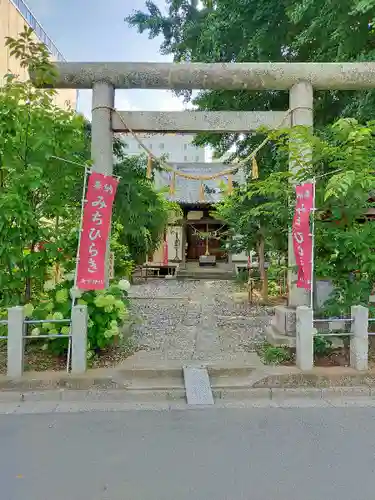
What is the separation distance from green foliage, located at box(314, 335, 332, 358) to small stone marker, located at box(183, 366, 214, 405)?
168cm

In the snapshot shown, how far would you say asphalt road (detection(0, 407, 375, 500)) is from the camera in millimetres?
3068

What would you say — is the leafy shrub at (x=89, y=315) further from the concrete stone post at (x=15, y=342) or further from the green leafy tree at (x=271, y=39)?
the green leafy tree at (x=271, y=39)

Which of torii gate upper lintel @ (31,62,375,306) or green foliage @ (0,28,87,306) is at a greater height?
torii gate upper lintel @ (31,62,375,306)

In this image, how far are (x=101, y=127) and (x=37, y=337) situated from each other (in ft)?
11.6

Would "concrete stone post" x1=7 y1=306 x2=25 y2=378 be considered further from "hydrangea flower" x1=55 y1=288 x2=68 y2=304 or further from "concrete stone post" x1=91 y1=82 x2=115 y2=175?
"concrete stone post" x1=91 y1=82 x2=115 y2=175

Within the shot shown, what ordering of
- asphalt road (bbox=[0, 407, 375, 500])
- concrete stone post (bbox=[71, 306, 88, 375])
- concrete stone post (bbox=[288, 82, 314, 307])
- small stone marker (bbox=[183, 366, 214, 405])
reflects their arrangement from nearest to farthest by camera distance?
1. asphalt road (bbox=[0, 407, 375, 500])
2. small stone marker (bbox=[183, 366, 214, 405])
3. concrete stone post (bbox=[71, 306, 88, 375])
4. concrete stone post (bbox=[288, 82, 314, 307])

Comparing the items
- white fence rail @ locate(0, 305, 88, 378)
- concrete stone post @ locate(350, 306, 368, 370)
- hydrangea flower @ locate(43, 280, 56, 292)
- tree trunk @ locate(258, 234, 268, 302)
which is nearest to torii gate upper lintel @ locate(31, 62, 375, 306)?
concrete stone post @ locate(350, 306, 368, 370)

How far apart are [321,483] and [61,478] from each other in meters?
2.03

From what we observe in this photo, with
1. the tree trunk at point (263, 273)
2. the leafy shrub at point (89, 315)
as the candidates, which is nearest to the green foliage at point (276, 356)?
the leafy shrub at point (89, 315)

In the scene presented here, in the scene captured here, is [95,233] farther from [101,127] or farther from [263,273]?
[263,273]

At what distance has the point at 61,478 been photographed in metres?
3.22

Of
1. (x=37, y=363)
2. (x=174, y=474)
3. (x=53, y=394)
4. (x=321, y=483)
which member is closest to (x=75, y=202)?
(x=37, y=363)

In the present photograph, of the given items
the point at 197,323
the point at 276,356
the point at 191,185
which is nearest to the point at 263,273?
the point at 197,323

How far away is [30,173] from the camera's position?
542 centimetres
